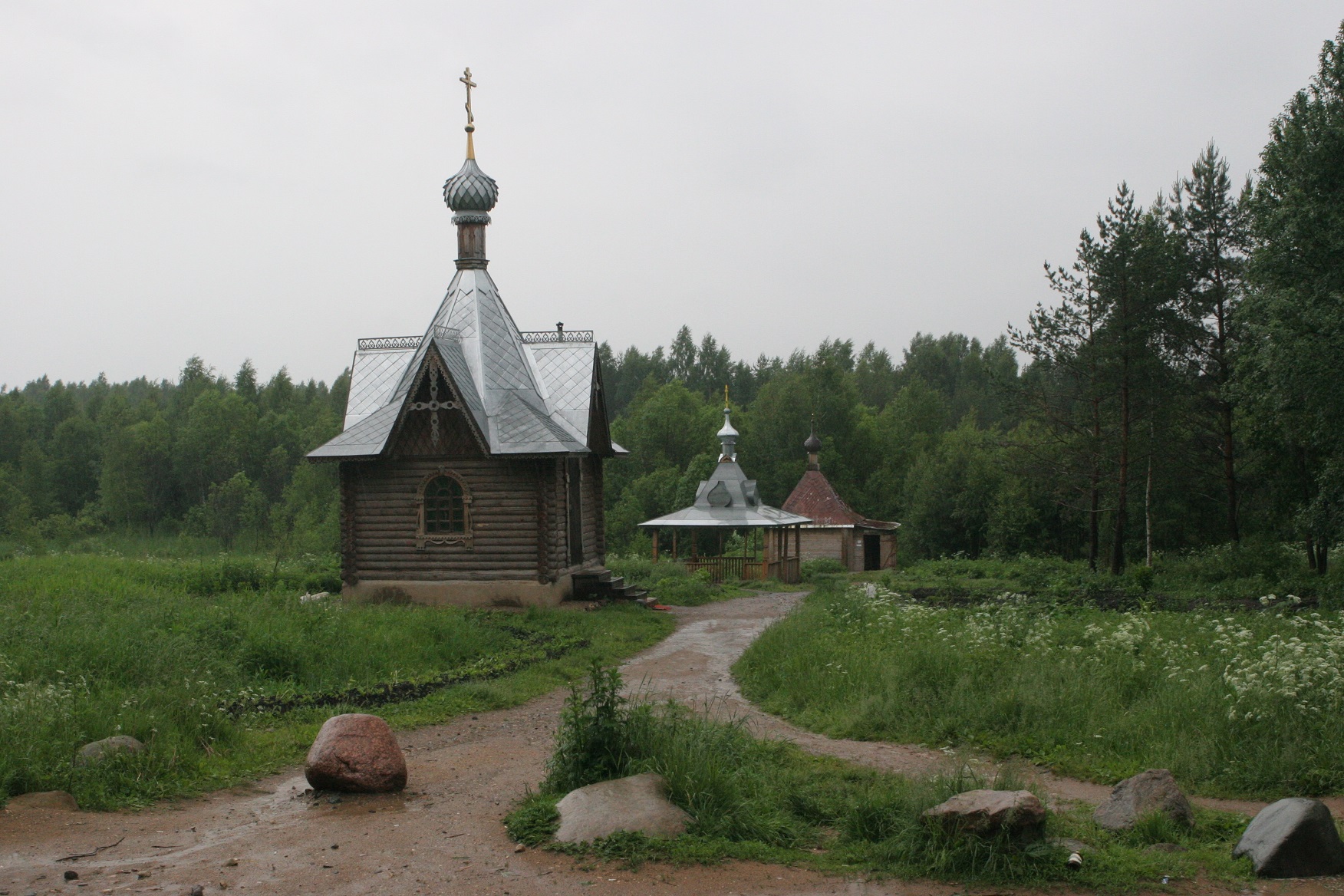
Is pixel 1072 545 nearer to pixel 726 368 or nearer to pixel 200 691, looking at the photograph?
pixel 200 691

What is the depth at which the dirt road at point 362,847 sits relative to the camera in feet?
19.9

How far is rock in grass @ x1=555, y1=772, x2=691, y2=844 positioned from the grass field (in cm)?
318

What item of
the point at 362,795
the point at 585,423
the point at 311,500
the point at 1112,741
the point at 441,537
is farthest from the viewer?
the point at 311,500

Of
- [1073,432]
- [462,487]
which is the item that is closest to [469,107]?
[462,487]

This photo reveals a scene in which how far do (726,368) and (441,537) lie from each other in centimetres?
7710

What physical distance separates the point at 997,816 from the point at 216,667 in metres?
8.26

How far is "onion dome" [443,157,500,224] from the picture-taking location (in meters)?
23.4

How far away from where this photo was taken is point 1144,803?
6.94m

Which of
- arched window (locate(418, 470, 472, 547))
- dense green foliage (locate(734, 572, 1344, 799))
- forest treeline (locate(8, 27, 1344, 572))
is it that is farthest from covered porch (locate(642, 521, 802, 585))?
dense green foliage (locate(734, 572, 1344, 799))

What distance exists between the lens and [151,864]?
6406 mm

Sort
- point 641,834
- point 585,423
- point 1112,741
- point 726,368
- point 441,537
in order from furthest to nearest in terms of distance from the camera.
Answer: point 726,368, point 585,423, point 441,537, point 1112,741, point 641,834

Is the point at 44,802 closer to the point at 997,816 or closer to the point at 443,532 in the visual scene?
the point at 997,816

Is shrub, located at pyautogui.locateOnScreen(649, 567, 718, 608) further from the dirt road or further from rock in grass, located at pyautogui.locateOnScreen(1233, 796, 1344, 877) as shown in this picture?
rock in grass, located at pyautogui.locateOnScreen(1233, 796, 1344, 877)

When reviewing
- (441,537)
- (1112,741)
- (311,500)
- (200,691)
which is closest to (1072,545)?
(441,537)
